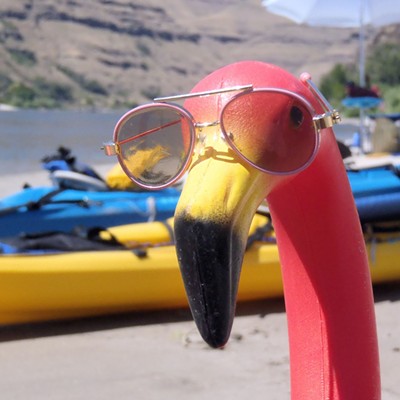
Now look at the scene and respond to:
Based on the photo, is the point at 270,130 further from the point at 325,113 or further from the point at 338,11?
the point at 338,11

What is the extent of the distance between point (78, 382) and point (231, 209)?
1932 mm

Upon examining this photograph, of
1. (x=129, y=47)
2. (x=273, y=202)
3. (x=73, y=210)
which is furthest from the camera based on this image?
(x=129, y=47)

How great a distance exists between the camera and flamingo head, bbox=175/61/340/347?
1.35 meters

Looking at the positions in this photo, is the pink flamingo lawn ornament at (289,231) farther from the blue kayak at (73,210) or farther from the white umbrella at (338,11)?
the white umbrella at (338,11)

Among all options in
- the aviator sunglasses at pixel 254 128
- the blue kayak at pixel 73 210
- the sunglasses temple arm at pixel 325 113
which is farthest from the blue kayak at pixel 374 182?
the aviator sunglasses at pixel 254 128

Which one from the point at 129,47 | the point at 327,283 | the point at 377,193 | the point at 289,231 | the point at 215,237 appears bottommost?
the point at 129,47

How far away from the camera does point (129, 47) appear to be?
9762 centimetres

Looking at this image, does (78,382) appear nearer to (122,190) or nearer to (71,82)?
(122,190)

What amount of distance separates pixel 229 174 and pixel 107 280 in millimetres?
2470

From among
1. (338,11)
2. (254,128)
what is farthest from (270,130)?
(338,11)

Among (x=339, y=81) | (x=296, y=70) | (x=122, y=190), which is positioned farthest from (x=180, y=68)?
(x=122, y=190)

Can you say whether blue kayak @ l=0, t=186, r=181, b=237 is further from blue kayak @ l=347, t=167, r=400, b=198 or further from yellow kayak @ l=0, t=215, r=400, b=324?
blue kayak @ l=347, t=167, r=400, b=198

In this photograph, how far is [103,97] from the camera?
82000 mm

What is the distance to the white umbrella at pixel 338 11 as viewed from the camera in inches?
393
